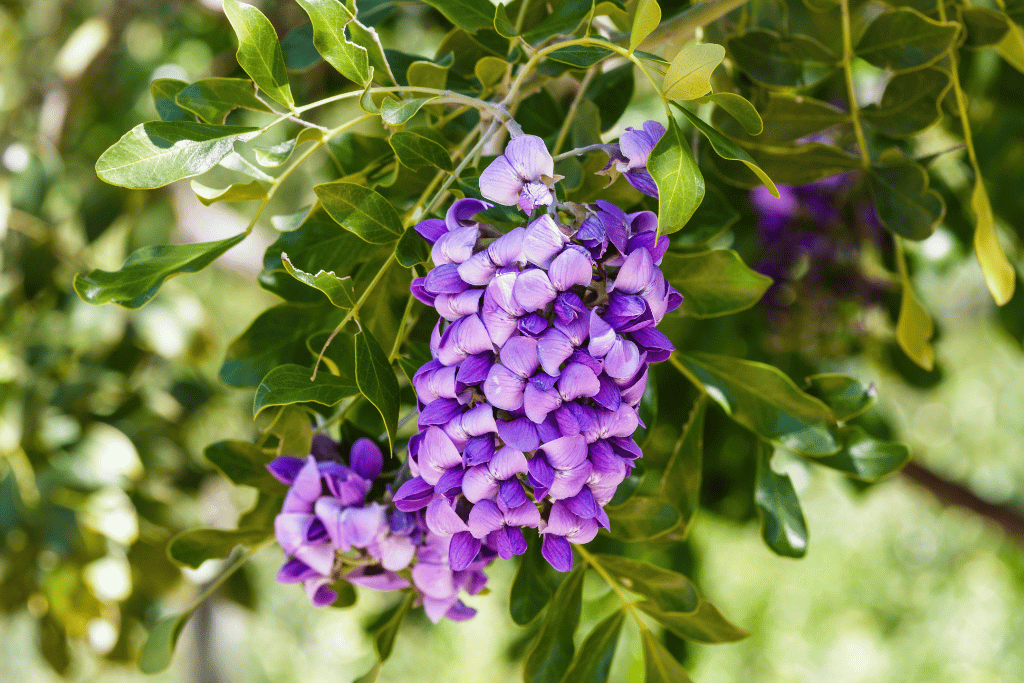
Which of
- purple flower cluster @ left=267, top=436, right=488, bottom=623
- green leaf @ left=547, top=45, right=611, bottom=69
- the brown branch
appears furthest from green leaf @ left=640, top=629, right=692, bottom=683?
A: the brown branch

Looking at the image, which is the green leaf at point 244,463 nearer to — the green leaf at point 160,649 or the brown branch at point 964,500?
the green leaf at point 160,649

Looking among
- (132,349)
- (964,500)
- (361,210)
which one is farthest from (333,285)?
(964,500)

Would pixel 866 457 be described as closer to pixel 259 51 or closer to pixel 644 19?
pixel 644 19

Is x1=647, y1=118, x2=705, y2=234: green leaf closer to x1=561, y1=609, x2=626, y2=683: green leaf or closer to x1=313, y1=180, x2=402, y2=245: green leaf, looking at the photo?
x1=313, y1=180, x2=402, y2=245: green leaf

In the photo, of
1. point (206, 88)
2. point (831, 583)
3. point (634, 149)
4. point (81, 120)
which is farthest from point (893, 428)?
point (831, 583)

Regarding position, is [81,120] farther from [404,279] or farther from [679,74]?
[679,74]

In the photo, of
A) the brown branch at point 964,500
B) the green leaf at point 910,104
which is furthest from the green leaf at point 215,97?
the brown branch at point 964,500
